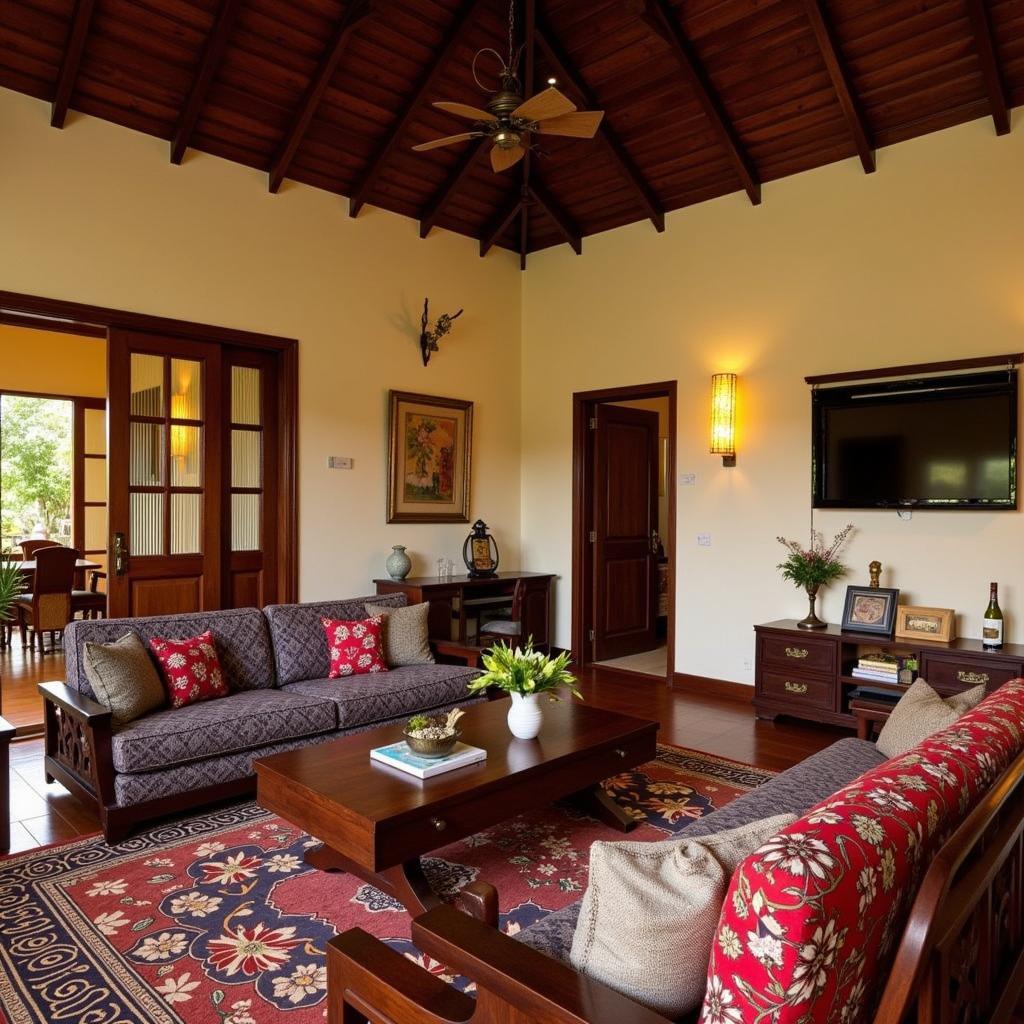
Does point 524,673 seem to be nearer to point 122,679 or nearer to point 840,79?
point 122,679

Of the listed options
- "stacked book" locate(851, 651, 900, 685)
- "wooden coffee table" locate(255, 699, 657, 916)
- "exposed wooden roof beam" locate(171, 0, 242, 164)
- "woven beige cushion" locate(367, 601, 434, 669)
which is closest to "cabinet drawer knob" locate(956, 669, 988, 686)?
"stacked book" locate(851, 651, 900, 685)

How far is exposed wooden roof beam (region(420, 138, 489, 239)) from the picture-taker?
18.6 feet

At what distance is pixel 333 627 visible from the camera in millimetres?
4348

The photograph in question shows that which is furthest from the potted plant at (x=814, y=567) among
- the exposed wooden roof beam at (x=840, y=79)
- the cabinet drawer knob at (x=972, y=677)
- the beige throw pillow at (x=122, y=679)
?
the beige throw pillow at (x=122, y=679)

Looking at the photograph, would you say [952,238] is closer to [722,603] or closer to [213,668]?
[722,603]

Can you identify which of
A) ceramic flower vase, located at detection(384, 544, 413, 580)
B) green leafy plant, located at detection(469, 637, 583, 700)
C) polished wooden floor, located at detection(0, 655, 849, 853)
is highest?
ceramic flower vase, located at detection(384, 544, 413, 580)

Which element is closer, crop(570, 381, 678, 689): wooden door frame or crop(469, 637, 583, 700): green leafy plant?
crop(469, 637, 583, 700): green leafy plant

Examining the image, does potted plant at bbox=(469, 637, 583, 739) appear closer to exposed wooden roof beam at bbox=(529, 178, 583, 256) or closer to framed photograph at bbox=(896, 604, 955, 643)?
framed photograph at bbox=(896, 604, 955, 643)

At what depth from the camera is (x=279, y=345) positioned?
5.41 meters

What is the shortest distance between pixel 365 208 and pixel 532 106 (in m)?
2.96

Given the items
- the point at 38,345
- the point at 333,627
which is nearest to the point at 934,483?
the point at 333,627

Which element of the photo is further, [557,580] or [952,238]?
[557,580]

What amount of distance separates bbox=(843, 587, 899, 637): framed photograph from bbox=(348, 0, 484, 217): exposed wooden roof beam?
13.8 feet

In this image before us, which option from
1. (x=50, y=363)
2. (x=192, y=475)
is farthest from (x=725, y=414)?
(x=50, y=363)
